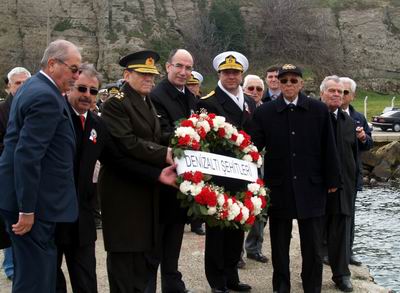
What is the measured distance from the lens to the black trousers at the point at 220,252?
576 centimetres

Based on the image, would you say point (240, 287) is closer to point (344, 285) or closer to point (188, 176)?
point (344, 285)

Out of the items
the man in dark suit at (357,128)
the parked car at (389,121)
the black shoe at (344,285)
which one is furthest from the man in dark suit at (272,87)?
the parked car at (389,121)

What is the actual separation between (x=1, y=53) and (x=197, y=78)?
4682cm

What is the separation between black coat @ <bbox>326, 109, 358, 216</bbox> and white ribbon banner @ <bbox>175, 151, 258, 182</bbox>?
5.29 ft

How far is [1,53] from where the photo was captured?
51438mm

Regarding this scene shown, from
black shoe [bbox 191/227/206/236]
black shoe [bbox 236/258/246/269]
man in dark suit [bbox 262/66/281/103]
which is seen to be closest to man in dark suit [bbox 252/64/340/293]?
black shoe [bbox 236/258/246/269]

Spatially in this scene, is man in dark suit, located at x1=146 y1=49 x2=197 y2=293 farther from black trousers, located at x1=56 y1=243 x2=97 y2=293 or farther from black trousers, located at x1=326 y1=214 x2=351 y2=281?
black trousers, located at x1=326 y1=214 x2=351 y2=281

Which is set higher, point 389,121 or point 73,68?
point 73,68

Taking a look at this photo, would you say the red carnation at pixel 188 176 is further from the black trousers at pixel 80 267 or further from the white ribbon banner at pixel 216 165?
the black trousers at pixel 80 267

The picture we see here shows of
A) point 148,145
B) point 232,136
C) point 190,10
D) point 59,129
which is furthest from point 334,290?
point 190,10

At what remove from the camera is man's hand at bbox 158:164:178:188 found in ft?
15.5

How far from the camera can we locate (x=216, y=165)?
4.94 meters

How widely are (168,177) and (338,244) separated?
2.67m

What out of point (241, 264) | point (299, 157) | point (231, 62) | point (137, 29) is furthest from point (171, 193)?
point (137, 29)
